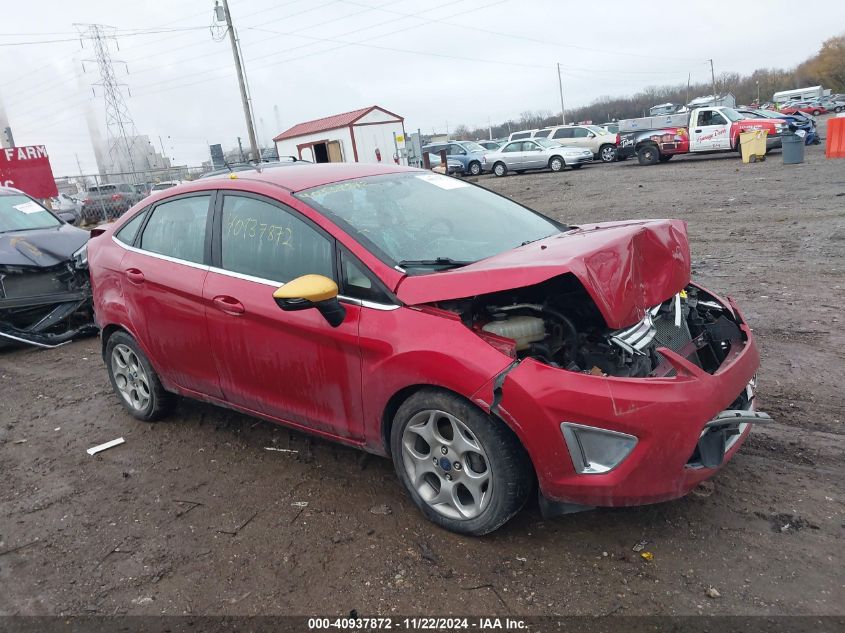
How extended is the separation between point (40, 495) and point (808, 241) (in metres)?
8.76

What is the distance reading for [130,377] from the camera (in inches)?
182

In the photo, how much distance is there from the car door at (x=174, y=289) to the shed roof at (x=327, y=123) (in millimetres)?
28162

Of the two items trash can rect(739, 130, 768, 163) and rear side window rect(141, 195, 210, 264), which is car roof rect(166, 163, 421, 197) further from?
trash can rect(739, 130, 768, 163)

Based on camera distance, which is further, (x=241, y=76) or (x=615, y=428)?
(x=241, y=76)

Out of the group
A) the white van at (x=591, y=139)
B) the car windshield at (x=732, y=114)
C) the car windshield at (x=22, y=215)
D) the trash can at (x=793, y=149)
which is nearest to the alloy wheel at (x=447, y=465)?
the car windshield at (x=22, y=215)

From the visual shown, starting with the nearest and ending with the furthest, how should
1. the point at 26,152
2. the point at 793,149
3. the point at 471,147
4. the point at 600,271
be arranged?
1. the point at 600,271
2. the point at 26,152
3. the point at 793,149
4. the point at 471,147

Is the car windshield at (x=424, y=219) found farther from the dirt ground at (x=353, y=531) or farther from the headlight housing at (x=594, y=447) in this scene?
the dirt ground at (x=353, y=531)

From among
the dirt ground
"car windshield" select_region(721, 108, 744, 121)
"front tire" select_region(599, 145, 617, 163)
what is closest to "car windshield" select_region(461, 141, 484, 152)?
"front tire" select_region(599, 145, 617, 163)

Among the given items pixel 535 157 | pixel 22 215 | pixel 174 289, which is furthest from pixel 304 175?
pixel 535 157

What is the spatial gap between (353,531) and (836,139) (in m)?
19.9

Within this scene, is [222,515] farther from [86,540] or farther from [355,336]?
[355,336]

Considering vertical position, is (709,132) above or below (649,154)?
above

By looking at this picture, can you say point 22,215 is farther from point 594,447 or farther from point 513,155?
point 513,155

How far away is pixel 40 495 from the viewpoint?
3760 mm
